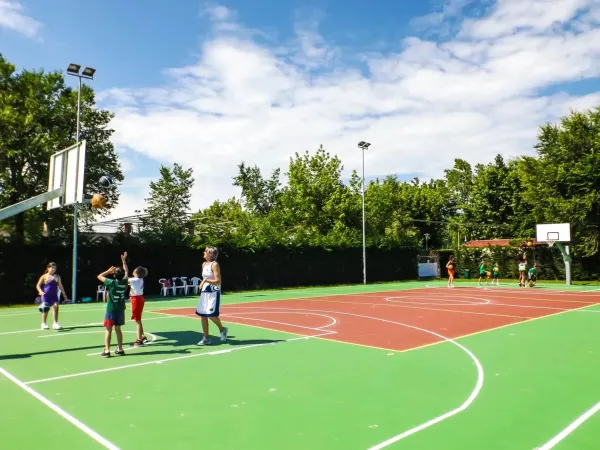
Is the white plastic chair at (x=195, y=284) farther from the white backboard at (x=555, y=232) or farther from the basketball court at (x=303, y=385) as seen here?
the white backboard at (x=555, y=232)

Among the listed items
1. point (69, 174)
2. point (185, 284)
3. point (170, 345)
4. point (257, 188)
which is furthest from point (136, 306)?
point (257, 188)

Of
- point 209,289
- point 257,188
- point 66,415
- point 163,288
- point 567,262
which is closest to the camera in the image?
point 66,415

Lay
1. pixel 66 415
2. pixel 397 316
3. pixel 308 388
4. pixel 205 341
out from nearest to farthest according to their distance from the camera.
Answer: pixel 66 415 → pixel 308 388 → pixel 205 341 → pixel 397 316

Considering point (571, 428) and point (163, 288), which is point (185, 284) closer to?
point (163, 288)

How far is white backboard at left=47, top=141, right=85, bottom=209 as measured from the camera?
34.0 feet

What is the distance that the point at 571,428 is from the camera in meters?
5.29

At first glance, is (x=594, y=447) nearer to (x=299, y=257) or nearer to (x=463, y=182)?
(x=299, y=257)

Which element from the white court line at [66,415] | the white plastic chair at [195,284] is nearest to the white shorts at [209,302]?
the white court line at [66,415]

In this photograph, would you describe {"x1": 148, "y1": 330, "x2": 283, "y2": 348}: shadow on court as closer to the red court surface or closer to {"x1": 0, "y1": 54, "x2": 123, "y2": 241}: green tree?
the red court surface

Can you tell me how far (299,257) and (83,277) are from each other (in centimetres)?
1373

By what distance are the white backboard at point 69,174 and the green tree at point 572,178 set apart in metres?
35.8

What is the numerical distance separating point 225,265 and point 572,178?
27437 millimetres

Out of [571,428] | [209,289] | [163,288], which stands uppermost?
[209,289]

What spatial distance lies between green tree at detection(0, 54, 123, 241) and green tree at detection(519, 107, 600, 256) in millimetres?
33499
